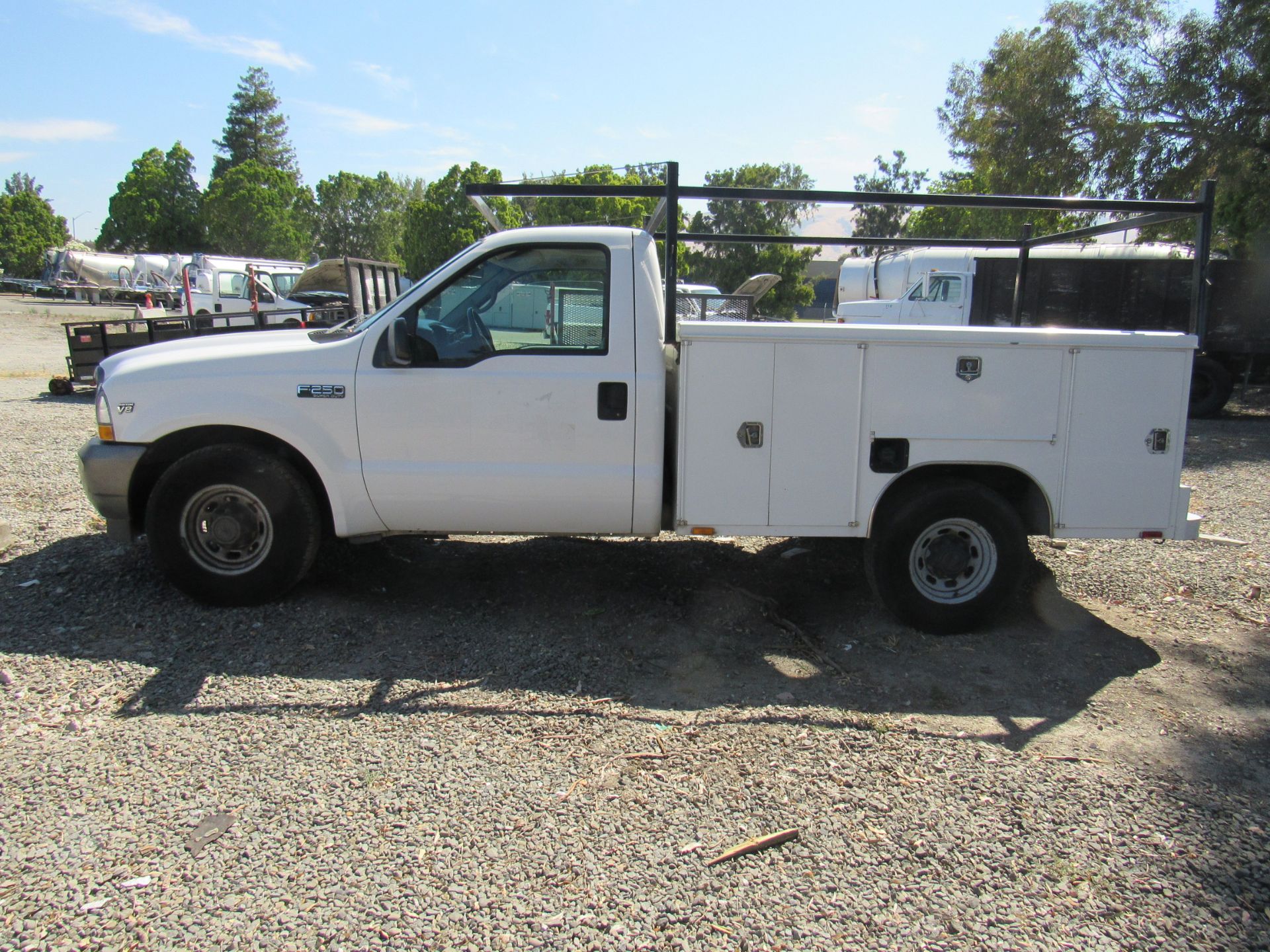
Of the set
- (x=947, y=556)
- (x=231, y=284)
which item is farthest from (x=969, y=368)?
(x=231, y=284)

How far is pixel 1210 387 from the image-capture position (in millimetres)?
14555

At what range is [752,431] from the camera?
4.66 metres

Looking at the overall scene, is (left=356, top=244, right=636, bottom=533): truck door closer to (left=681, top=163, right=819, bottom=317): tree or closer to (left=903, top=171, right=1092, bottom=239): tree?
(left=681, top=163, right=819, bottom=317): tree

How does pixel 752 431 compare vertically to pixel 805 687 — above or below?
above

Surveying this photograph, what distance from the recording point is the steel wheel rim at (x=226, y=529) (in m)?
4.86

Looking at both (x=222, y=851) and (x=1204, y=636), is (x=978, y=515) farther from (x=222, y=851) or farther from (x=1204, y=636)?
(x=222, y=851)

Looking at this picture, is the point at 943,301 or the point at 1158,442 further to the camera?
the point at 943,301

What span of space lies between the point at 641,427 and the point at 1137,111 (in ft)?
52.0

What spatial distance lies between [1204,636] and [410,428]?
4.64 metres

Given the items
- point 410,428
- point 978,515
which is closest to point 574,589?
point 410,428

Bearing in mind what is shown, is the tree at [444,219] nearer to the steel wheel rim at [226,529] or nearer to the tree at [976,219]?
the tree at [976,219]

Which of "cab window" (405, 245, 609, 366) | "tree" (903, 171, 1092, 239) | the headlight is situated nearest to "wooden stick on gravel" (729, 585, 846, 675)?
"cab window" (405, 245, 609, 366)

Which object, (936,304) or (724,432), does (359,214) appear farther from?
(724,432)

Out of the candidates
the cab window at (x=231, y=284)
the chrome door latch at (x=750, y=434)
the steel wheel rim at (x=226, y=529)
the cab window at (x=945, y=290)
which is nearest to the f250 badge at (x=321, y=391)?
the steel wheel rim at (x=226, y=529)
